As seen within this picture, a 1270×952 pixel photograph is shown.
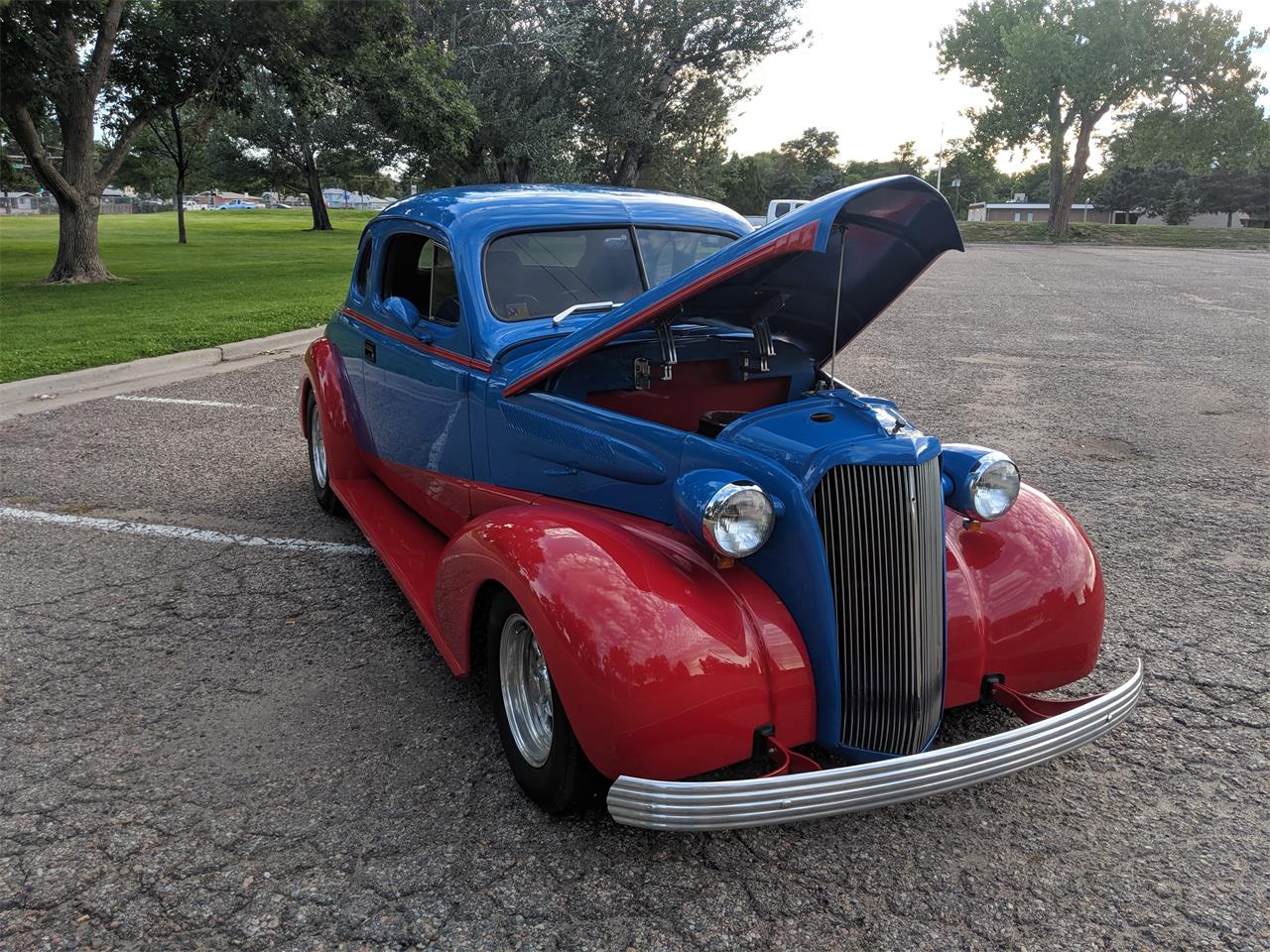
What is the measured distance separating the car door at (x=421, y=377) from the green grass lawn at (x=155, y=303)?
5.62 m

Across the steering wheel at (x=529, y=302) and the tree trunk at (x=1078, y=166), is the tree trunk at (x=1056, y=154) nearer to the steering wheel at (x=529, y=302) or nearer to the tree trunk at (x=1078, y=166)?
the tree trunk at (x=1078, y=166)

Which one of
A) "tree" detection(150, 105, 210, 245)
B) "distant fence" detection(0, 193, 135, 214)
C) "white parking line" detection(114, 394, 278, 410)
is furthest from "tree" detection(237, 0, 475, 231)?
"distant fence" detection(0, 193, 135, 214)

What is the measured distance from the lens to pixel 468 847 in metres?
2.45

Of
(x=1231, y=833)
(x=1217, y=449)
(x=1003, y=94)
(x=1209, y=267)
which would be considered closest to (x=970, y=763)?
(x=1231, y=833)

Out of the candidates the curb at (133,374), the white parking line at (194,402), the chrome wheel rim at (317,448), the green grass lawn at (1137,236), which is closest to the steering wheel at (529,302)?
the chrome wheel rim at (317,448)

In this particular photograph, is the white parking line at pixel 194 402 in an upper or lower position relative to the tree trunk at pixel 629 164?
lower

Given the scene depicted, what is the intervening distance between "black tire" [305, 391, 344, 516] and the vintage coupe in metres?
1.51

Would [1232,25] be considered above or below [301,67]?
above

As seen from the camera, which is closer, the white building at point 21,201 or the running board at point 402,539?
the running board at point 402,539

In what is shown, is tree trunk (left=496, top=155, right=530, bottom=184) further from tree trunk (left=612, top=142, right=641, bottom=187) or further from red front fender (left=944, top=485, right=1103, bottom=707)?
red front fender (left=944, top=485, right=1103, bottom=707)

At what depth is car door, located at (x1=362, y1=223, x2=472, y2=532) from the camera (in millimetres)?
3645

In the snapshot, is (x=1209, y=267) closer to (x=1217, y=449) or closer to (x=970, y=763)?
(x=1217, y=449)

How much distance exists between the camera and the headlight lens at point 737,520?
92.2 inches

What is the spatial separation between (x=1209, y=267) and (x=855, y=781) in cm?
2898
